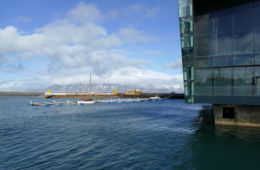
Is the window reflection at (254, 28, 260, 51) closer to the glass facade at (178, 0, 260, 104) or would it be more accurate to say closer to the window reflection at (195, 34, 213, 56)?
the glass facade at (178, 0, 260, 104)

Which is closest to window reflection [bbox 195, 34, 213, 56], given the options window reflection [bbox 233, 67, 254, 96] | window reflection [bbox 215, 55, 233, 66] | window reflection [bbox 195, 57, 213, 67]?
window reflection [bbox 195, 57, 213, 67]

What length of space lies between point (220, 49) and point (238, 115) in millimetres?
9852

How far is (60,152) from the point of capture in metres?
16.2

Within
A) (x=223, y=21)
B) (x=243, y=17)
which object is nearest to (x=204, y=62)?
(x=223, y=21)

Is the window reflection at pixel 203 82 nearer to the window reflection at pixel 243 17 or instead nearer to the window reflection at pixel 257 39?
the window reflection at pixel 257 39

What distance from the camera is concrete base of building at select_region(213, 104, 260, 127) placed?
23.5 m

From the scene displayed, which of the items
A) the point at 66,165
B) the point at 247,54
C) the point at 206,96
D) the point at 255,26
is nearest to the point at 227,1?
the point at 255,26

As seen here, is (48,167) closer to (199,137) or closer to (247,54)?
(199,137)

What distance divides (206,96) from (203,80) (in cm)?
218

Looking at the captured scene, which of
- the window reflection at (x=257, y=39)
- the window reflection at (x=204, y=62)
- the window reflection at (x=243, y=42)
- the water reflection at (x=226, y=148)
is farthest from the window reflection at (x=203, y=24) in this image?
the water reflection at (x=226, y=148)

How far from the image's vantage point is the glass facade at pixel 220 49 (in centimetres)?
2103

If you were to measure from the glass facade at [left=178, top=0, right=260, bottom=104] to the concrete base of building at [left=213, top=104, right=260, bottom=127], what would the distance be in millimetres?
3439

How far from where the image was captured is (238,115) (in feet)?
80.4

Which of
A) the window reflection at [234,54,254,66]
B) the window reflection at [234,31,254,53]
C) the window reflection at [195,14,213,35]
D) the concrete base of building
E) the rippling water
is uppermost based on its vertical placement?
the window reflection at [195,14,213,35]
